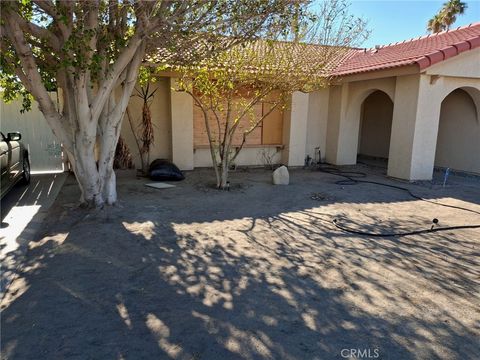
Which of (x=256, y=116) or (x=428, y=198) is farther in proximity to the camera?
(x=256, y=116)

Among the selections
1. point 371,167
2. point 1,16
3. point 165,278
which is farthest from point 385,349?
point 371,167

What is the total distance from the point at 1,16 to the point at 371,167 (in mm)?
11154

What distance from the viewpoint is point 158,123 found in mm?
11234

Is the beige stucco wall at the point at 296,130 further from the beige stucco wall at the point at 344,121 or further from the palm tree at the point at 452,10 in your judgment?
the palm tree at the point at 452,10

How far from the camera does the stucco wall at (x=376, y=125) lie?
14.4 m

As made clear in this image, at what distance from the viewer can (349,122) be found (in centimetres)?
1249

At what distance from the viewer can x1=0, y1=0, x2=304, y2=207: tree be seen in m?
5.39

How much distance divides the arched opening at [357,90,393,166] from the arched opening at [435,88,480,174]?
2.36m

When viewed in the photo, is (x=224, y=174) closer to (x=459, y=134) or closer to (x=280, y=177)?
(x=280, y=177)

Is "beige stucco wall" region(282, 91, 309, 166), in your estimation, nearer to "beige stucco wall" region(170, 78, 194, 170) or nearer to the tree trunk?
"beige stucco wall" region(170, 78, 194, 170)

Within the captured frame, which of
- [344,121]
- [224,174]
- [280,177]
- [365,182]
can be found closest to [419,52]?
[344,121]

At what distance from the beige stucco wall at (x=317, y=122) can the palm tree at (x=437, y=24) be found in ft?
49.4

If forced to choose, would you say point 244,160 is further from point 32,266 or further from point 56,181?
point 32,266

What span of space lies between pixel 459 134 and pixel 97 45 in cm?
1086
